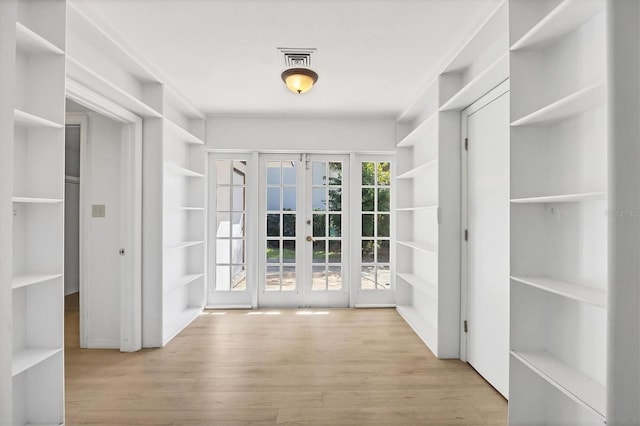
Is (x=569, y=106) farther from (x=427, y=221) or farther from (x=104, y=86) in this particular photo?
(x=104, y=86)

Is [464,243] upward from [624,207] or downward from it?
downward

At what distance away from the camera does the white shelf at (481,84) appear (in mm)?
2266

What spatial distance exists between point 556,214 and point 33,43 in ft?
10.1

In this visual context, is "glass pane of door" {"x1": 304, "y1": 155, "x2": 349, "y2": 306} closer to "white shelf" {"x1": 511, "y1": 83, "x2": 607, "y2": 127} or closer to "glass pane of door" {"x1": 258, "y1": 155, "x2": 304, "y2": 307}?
"glass pane of door" {"x1": 258, "y1": 155, "x2": 304, "y2": 307}

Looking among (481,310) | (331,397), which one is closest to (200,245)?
(331,397)

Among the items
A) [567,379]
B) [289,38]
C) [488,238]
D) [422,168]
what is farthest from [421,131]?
[567,379]

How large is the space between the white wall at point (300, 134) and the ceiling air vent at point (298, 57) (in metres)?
1.60

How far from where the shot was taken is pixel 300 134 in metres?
4.61

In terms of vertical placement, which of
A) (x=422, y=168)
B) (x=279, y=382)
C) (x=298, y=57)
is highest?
(x=298, y=57)

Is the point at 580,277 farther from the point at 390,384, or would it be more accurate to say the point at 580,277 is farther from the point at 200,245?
the point at 200,245

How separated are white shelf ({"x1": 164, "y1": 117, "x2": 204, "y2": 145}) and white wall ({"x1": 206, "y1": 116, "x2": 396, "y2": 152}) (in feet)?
0.71

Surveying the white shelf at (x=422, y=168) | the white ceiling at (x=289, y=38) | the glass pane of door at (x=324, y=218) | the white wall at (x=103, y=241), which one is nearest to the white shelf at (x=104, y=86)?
the white ceiling at (x=289, y=38)

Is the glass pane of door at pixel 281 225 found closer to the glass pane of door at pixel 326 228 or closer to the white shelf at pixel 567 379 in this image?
the glass pane of door at pixel 326 228

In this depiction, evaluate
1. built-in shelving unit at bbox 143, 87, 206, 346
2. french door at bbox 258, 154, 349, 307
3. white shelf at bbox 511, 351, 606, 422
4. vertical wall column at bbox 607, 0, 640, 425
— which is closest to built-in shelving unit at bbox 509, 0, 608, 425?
white shelf at bbox 511, 351, 606, 422
